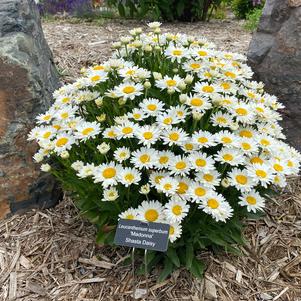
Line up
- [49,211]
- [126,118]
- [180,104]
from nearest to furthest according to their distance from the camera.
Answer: [126,118] → [180,104] → [49,211]

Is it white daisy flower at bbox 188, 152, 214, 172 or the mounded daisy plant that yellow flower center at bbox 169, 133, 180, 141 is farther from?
white daisy flower at bbox 188, 152, 214, 172

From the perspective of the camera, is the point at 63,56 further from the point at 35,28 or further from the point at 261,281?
the point at 261,281

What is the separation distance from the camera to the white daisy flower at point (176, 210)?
195 centimetres

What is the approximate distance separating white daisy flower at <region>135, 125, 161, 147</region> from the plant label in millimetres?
414

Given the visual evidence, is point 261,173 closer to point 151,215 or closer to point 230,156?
point 230,156

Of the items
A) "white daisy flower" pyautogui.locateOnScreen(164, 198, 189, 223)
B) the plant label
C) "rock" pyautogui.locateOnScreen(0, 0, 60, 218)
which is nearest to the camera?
the plant label

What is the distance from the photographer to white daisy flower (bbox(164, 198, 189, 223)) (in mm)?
1953

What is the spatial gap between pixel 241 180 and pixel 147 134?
1.74ft

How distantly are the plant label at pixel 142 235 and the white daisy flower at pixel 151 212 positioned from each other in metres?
0.10

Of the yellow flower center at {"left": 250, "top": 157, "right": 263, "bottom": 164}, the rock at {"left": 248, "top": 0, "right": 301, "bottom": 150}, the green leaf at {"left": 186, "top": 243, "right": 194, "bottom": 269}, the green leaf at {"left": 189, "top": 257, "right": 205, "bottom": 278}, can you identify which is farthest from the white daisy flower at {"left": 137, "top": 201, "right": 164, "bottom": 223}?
the rock at {"left": 248, "top": 0, "right": 301, "bottom": 150}

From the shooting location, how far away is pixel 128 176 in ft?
6.73

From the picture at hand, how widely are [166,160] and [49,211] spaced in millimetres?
1214

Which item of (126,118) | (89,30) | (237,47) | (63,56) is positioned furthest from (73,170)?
(89,30)

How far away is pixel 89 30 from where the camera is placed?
5547mm
